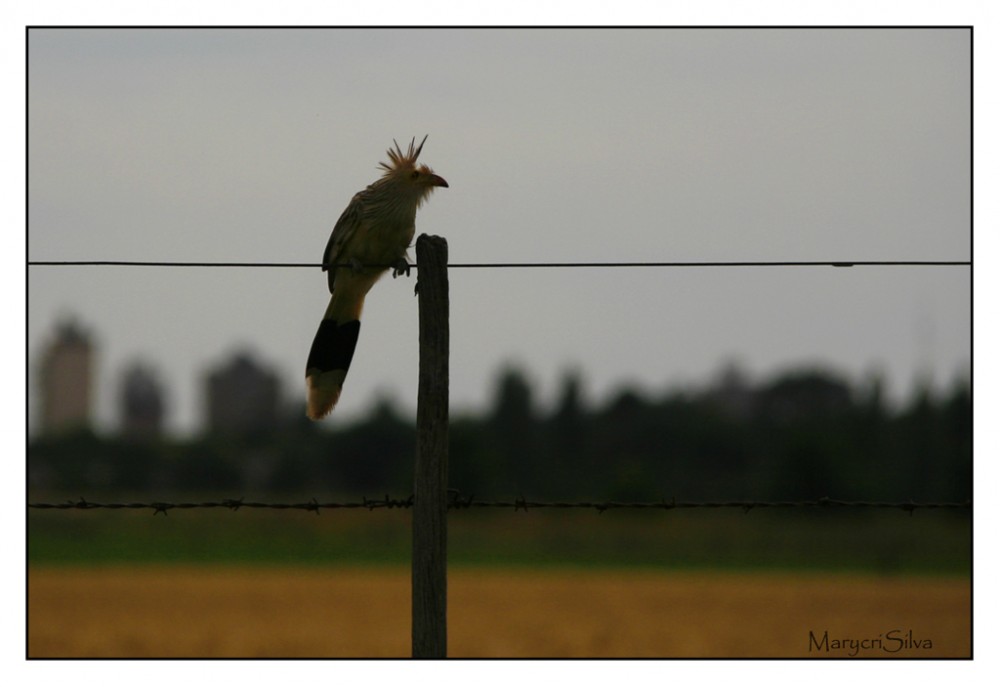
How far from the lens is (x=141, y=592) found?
42.2m

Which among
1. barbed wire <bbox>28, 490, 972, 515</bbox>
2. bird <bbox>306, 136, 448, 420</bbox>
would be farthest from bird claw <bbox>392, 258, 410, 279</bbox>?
barbed wire <bbox>28, 490, 972, 515</bbox>

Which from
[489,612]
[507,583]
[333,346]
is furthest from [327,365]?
[507,583]

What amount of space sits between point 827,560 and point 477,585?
40.8 ft

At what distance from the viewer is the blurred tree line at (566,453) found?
49.9 m

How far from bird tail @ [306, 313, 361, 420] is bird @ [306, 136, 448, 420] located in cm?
7

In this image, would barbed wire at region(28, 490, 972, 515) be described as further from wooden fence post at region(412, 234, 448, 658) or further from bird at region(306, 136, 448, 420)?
bird at region(306, 136, 448, 420)

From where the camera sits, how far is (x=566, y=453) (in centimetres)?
5403

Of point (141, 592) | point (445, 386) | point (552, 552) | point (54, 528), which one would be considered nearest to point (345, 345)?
point (445, 386)

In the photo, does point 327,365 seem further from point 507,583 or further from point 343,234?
point 507,583

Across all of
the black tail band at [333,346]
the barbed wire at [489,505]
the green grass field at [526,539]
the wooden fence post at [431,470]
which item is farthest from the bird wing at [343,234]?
the green grass field at [526,539]

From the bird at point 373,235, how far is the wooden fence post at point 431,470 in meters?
1.62

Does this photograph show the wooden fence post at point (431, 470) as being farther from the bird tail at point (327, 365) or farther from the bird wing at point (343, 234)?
the bird wing at point (343, 234)

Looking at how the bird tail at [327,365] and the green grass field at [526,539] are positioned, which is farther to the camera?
the green grass field at [526,539]

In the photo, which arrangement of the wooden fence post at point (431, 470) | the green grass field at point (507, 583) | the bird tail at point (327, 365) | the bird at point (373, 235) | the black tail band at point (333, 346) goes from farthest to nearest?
the green grass field at point (507, 583), the bird at point (373, 235), the black tail band at point (333, 346), the bird tail at point (327, 365), the wooden fence post at point (431, 470)
